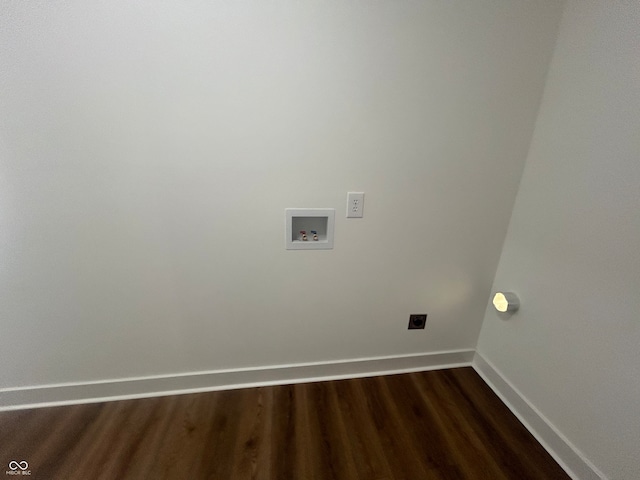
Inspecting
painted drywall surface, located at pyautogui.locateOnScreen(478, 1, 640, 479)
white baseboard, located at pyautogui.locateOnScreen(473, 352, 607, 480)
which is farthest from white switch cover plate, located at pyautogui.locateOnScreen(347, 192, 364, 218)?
white baseboard, located at pyautogui.locateOnScreen(473, 352, 607, 480)

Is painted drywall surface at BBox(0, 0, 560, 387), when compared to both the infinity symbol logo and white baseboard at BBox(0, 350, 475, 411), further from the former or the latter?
the infinity symbol logo

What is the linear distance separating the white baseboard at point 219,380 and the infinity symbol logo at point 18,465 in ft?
0.89

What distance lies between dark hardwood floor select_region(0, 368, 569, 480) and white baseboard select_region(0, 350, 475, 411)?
4 centimetres

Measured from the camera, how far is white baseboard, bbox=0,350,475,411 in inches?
53.1

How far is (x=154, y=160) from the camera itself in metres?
1.12

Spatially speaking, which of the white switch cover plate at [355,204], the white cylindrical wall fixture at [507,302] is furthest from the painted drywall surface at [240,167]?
the white cylindrical wall fixture at [507,302]

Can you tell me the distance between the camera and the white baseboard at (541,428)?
110 cm

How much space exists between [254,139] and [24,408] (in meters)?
1.81

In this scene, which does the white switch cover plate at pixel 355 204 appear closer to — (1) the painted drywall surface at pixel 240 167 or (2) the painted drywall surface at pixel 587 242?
(1) the painted drywall surface at pixel 240 167

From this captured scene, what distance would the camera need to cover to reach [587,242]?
1055 millimetres

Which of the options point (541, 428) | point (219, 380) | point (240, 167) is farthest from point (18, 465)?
point (541, 428)

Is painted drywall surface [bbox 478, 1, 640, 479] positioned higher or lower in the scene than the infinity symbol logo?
higher

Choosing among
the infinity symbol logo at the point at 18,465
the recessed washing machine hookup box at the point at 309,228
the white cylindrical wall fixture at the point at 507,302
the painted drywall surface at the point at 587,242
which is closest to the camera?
the painted drywall surface at the point at 587,242

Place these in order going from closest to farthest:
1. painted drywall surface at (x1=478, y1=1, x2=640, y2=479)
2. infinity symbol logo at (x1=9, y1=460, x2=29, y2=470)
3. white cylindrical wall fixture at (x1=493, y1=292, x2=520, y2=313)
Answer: painted drywall surface at (x1=478, y1=1, x2=640, y2=479), infinity symbol logo at (x1=9, y1=460, x2=29, y2=470), white cylindrical wall fixture at (x1=493, y1=292, x2=520, y2=313)
